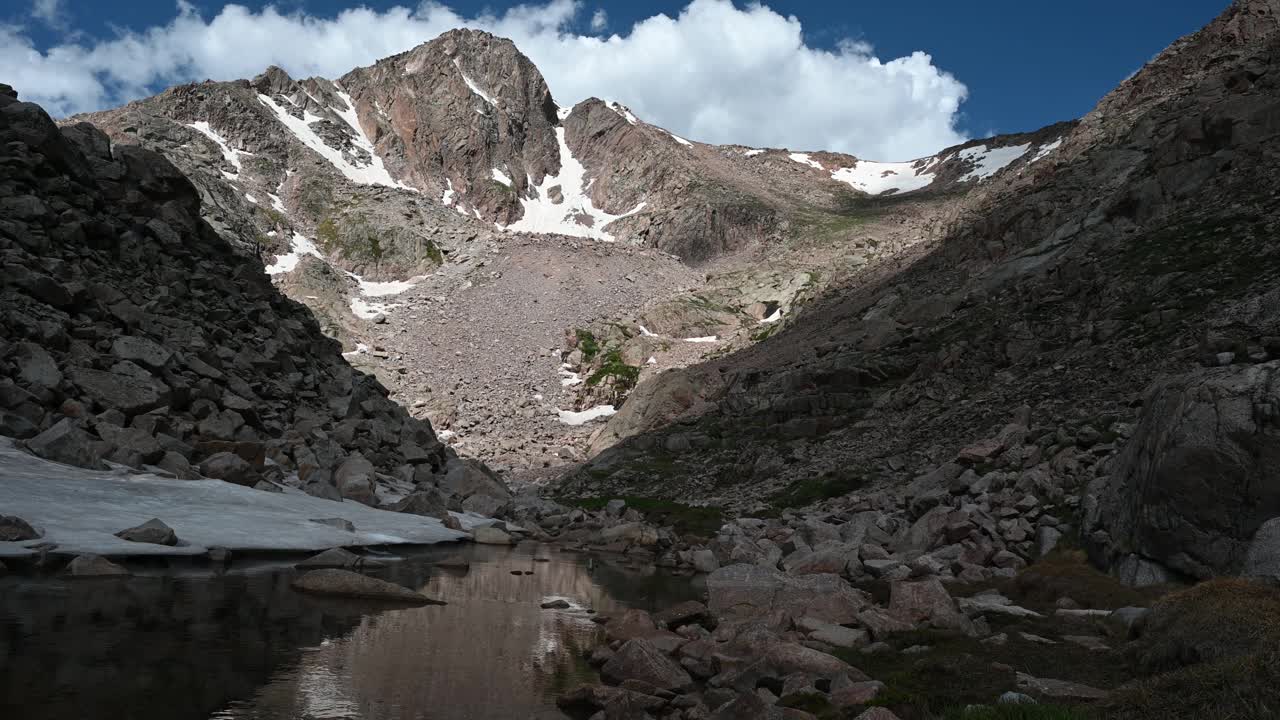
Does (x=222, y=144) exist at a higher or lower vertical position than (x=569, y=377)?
higher

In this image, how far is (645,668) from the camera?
12766mm

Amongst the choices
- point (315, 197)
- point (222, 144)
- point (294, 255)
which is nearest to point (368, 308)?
point (294, 255)

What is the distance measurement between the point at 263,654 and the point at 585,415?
2836 inches

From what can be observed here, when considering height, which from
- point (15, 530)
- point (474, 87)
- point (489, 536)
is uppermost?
point (474, 87)

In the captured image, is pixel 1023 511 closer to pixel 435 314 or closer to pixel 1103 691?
pixel 1103 691

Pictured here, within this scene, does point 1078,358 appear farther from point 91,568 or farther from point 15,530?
point 15,530

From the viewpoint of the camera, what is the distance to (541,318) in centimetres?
10650

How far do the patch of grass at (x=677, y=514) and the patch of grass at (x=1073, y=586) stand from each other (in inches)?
739

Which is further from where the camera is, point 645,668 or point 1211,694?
point 645,668

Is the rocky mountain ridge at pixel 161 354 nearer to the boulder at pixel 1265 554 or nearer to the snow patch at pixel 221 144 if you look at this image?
the boulder at pixel 1265 554

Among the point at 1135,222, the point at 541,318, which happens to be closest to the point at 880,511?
the point at 1135,222

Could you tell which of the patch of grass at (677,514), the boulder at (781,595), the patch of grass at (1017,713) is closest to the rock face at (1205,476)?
the boulder at (781,595)

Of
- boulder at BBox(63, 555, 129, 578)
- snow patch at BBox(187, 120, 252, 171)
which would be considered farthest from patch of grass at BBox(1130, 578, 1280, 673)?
snow patch at BBox(187, 120, 252, 171)

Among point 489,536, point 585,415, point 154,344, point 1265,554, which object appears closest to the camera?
point 1265,554
